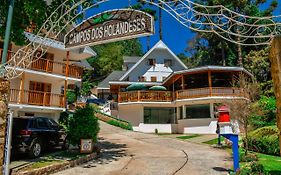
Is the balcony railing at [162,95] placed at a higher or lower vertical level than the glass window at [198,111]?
higher

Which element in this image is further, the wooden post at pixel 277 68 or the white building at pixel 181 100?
the white building at pixel 181 100

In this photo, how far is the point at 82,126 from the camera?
14.1 m

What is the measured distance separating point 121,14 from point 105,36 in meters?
0.61

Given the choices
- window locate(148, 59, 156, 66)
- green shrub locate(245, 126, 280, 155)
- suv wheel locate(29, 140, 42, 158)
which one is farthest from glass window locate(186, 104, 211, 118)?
suv wheel locate(29, 140, 42, 158)

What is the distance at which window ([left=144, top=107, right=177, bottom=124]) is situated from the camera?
33219 millimetres

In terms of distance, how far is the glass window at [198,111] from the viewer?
29.8m

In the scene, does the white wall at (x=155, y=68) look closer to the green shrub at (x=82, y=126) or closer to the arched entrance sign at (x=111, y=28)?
the green shrub at (x=82, y=126)

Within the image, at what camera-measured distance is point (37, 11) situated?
1056 cm

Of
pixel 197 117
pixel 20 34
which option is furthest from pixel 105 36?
pixel 197 117

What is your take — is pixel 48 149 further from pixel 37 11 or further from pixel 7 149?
pixel 7 149

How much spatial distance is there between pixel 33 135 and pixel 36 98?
33.7 feet

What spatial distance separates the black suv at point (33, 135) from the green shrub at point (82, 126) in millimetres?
949

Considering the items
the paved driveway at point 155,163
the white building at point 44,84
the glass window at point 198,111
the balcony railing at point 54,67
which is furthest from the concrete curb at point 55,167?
the glass window at point 198,111

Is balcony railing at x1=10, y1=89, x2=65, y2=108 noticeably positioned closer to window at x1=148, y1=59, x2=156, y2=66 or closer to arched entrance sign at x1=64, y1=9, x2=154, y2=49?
arched entrance sign at x1=64, y1=9, x2=154, y2=49
